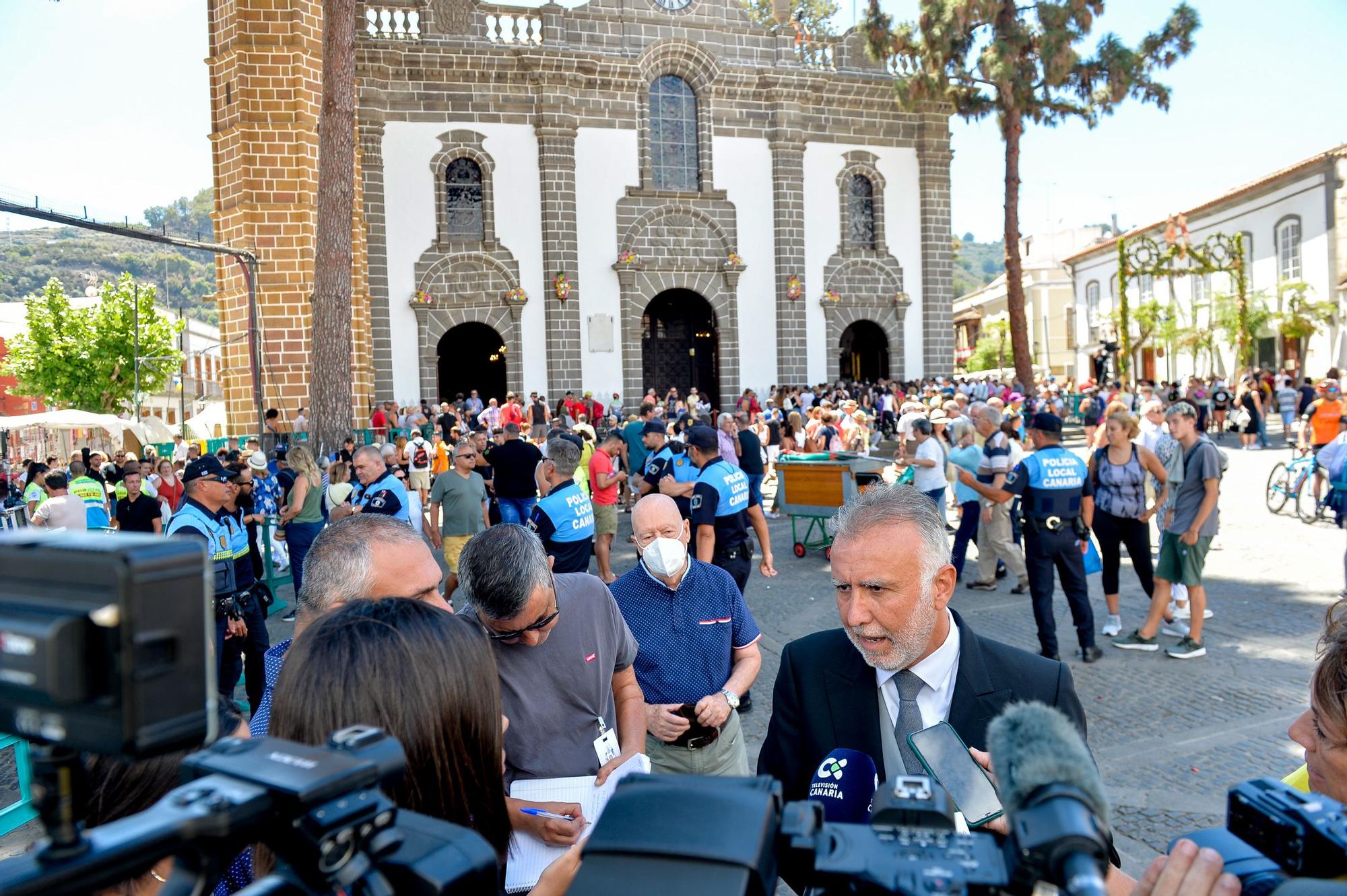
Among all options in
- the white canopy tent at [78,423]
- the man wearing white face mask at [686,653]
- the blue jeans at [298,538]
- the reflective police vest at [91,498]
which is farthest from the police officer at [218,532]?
the white canopy tent at [78,423]

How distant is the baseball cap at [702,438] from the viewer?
293 inches

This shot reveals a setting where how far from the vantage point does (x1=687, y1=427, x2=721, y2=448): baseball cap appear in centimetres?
745

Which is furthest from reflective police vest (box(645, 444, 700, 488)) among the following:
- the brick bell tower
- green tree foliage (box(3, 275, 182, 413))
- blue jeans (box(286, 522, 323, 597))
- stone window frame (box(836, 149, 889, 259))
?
green tree foliage (box(3, 275, 182, 413))

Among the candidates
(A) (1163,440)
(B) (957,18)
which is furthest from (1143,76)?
(A) (1163,440)

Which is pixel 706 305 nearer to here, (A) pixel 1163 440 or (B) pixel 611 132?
(B) pixel 611 132

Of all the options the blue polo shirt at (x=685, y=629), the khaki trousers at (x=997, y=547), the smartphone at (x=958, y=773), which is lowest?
the khaki trousers at (x=997, y=547)

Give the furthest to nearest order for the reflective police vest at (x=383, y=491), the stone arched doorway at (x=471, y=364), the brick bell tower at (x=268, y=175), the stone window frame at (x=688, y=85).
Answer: the stone arched doorway at (x=471, y=364), the stone window frame at (x=688, y=85), the brick bell tower at (x=268, y=175), the reflective police vest at (x=383, y=491)

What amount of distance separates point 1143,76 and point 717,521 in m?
25.5

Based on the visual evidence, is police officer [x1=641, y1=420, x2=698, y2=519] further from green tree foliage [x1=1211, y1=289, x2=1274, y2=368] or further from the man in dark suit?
green tree foliage [x1=1211, y1=289, x2=1274, y2=368]

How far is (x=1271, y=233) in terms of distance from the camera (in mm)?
34688

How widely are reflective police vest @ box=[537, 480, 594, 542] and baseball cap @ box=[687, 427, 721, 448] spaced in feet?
3.06

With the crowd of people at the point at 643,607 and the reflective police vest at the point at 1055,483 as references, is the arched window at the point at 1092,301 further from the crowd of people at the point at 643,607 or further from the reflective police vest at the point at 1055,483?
the reflective police vest at the point at 1055,483

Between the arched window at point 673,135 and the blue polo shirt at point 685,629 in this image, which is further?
the arched window at point 673,135

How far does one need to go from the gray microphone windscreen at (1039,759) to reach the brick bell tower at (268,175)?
19008mm
